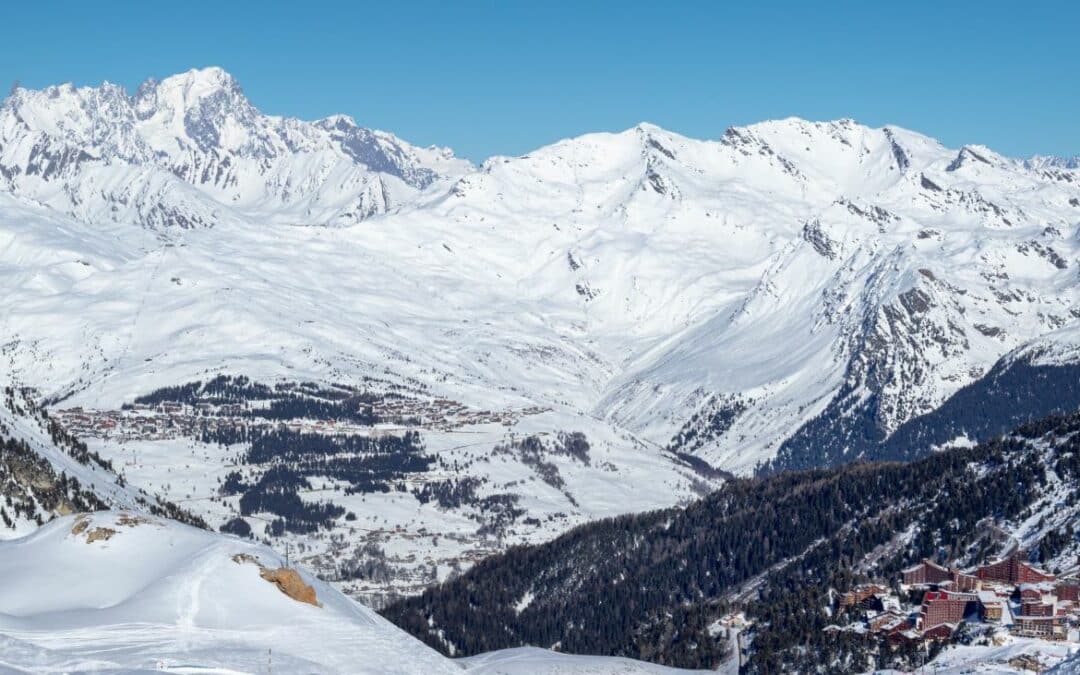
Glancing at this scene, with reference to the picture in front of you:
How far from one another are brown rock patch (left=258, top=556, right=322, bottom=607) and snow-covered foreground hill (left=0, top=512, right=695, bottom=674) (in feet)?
0.26

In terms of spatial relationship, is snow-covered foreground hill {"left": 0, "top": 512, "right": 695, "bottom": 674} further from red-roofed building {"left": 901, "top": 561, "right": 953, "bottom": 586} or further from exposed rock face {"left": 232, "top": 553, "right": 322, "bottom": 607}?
red-roofed building {"left": 901, "top": 561, "right": 953, "bottom": 586}

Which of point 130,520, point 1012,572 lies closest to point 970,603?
point 1012,572

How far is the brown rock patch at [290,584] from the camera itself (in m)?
110

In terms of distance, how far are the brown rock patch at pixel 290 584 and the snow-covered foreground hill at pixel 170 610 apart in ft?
0.26

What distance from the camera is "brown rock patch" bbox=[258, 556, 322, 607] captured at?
360 ft

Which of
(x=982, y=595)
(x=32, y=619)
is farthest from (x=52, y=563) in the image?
(x=982, y=595)

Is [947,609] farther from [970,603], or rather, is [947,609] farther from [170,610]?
[170,610]

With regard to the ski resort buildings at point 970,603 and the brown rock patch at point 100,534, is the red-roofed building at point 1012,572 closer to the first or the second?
the ski resort buildings at point 970,603

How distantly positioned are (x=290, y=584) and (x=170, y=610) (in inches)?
330

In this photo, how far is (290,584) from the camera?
110125 millimetres

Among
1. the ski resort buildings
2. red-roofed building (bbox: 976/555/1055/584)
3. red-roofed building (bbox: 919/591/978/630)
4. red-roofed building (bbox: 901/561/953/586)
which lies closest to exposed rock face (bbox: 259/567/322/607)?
the ski resort buildings

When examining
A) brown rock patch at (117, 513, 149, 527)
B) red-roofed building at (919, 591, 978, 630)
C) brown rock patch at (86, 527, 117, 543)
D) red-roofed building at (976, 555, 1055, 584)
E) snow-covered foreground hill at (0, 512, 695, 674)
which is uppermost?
red-roofed building at (976, 555, 1055, 584)

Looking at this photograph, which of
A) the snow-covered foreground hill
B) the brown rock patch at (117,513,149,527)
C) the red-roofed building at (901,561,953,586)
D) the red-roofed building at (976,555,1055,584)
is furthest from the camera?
the red-roofed building at (901,561,953,586)

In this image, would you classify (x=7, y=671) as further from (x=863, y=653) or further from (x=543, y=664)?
(x=863, y=653)
